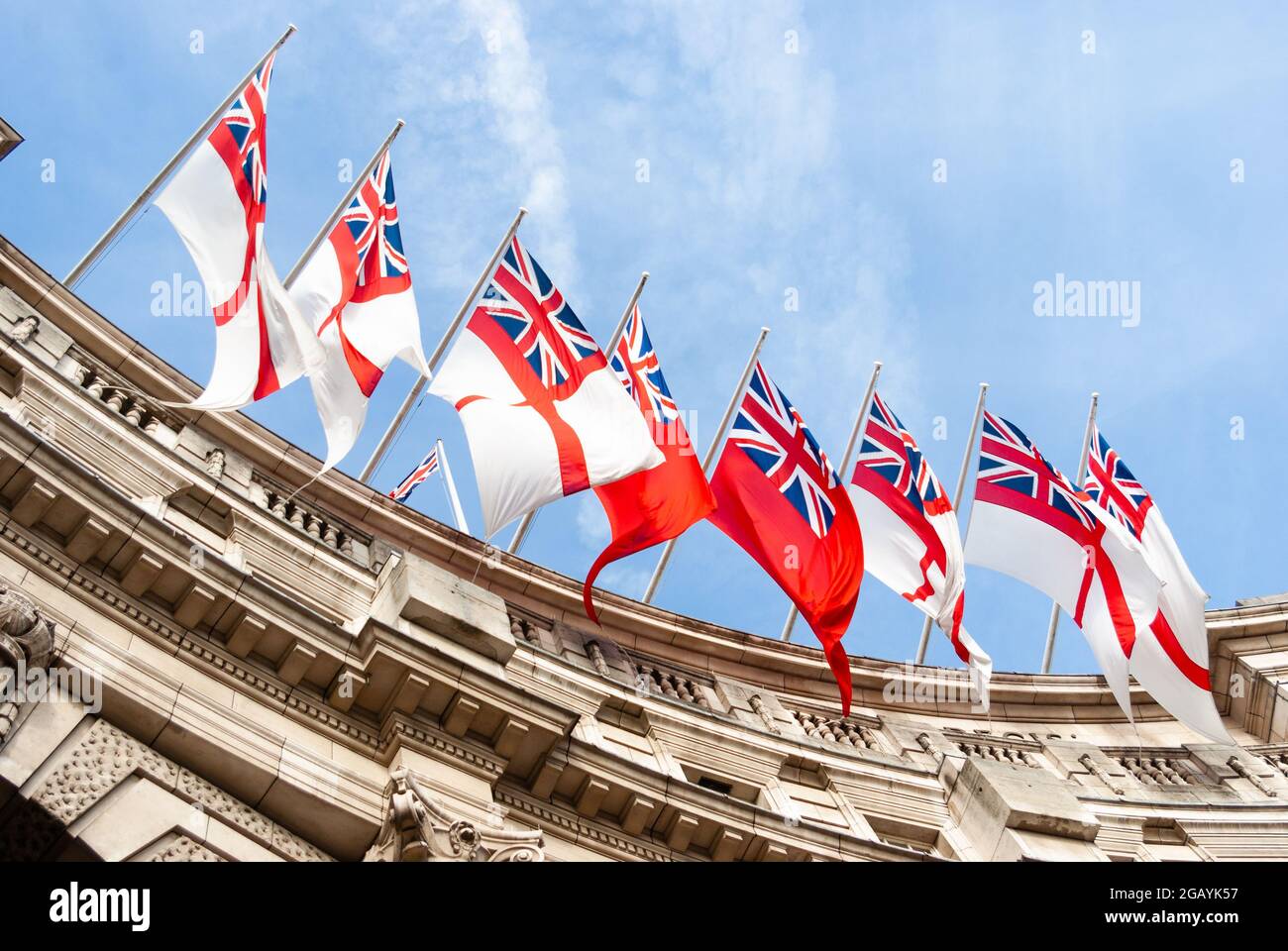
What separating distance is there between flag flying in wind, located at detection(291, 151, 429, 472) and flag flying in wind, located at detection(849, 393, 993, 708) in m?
8.05

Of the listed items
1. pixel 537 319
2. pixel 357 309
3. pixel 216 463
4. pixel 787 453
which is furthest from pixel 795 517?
pixel 216 463

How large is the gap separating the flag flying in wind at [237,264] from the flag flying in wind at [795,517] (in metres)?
7.09

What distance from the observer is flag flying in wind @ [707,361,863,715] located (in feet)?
71.5

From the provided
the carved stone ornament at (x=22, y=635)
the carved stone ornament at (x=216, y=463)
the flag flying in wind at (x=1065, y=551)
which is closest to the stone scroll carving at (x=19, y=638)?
the carved stone ornament at (x=22, y=635)

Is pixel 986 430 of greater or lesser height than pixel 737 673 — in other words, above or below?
above

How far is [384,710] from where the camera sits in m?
15.9

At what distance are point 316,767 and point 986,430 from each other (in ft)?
55.9

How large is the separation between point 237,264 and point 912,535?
11.8 meters

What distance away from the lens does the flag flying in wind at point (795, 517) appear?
21.8 meters

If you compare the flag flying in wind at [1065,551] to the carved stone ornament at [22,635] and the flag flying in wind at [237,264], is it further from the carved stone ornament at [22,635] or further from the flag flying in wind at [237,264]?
the carved stone ornament at [22,635]

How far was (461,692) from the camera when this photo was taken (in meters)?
15.9
